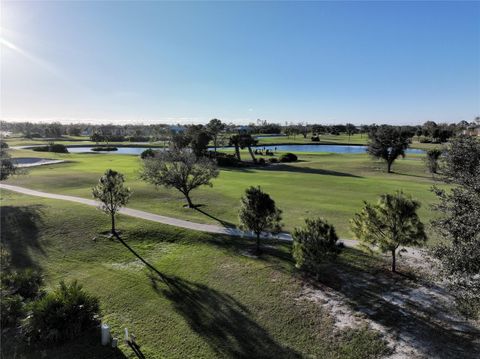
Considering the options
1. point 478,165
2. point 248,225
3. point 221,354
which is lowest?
point 221,354

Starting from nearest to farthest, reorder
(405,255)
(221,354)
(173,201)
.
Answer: (221,354)
(405,255)
(173,201)

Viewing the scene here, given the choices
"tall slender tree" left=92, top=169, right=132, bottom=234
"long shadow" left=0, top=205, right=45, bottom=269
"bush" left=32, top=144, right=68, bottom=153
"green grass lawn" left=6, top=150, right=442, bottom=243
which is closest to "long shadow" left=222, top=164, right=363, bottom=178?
"green grass lawn" left=6, top=150, right=442, bottom=243

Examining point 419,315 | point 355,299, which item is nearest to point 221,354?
point 355,299

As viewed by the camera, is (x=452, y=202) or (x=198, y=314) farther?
(x=198, y=314)

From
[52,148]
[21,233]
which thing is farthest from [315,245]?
[52,148]

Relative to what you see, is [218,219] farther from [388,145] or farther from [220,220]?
[388,145]

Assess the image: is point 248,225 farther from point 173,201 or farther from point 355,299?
point 173,201
